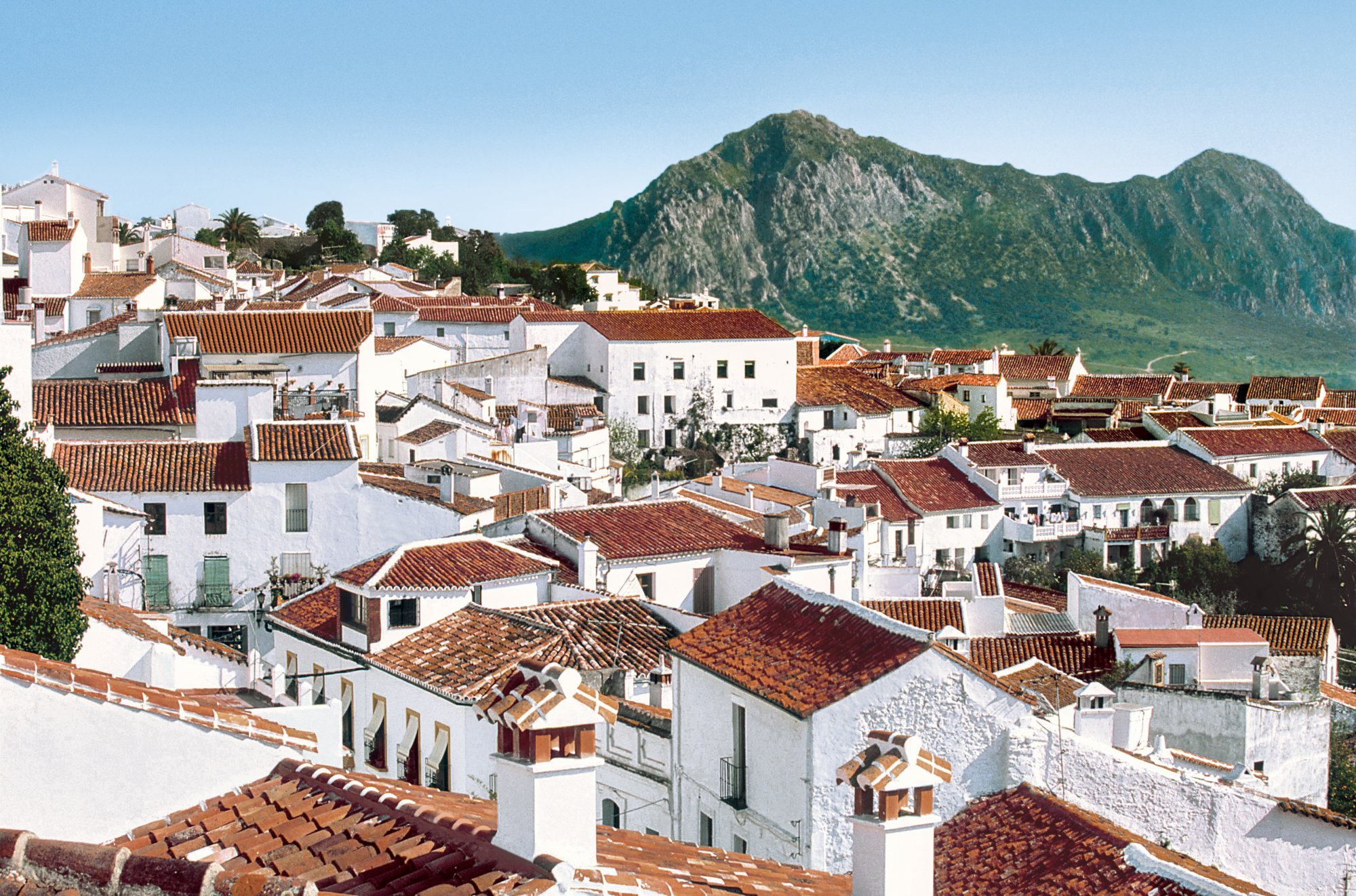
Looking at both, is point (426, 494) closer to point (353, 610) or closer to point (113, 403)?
point (353, 610)

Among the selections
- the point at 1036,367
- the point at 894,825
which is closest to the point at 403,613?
the point at 894,825

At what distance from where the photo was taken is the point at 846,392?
72.2 m

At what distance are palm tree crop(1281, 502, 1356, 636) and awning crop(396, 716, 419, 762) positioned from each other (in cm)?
4374

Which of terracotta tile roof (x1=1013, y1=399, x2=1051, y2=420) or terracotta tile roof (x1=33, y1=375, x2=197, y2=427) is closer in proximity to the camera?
terracotta tile roof (x1=33, y1=375, x2=197, y2=427)

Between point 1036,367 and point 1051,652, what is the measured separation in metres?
67.9

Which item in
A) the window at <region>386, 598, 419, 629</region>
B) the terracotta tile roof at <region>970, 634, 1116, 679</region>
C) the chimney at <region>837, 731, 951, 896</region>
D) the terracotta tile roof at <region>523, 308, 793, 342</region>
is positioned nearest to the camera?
the chimney at <region>837, 731, 951, 896</region>

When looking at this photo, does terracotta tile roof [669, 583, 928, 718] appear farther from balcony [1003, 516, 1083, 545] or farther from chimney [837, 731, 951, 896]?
balcony [1003, 516, 1083, 545]

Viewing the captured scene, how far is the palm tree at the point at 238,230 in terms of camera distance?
96.4 m

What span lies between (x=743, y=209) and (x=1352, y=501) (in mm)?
135532

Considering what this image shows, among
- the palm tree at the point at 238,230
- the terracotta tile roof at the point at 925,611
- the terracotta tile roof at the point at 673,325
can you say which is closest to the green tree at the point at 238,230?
the palm tree at the point at 238,230

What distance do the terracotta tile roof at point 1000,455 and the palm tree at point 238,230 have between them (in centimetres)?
5341

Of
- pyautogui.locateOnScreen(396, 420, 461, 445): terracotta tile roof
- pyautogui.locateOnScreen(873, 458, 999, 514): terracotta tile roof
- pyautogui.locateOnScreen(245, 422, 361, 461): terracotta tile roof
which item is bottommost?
pyautogui.locateOnScreen(873, 458, 999, 514): terracotta tile roof

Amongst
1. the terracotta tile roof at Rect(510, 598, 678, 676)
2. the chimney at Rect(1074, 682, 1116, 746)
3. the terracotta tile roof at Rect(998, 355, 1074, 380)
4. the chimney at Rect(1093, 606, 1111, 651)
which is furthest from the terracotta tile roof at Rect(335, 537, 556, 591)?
the terracotta tile roof at Rect(998, 355, 1074, 380)

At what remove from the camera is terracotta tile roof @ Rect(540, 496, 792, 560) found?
27500mm
